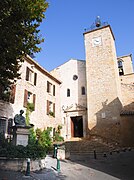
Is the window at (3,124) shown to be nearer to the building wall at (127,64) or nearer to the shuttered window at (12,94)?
the shuttered window at (12,94)

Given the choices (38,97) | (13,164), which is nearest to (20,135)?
(13,164)

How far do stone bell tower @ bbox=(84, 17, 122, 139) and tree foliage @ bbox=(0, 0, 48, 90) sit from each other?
12835 mm

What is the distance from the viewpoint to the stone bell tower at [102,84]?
719 inches

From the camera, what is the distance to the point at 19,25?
6.49 meters

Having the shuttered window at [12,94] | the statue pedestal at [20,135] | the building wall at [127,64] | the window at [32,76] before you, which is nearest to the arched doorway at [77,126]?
the window at [32,76]

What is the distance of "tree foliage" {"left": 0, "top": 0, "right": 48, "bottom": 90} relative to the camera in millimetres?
5922

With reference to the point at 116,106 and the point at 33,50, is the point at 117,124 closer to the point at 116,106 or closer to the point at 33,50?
the point at 116,106

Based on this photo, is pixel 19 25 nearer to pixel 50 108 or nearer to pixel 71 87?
pixel 50 108

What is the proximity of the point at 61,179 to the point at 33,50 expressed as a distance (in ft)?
17.6

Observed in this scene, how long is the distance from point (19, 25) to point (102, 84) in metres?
14.5

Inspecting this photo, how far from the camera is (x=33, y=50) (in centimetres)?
771

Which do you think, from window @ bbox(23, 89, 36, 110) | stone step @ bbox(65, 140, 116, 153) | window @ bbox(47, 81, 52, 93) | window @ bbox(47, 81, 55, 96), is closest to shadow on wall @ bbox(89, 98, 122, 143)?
stone step @ bbox(65, 140, 116, 153)

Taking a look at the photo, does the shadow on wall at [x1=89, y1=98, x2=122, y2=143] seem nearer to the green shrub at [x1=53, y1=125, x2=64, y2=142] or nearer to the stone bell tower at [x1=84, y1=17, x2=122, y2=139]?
the stone bell tower at [x1=84, y1=17, x2=122, y2=139]

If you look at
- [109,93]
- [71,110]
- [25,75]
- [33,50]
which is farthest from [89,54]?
[33,50]
